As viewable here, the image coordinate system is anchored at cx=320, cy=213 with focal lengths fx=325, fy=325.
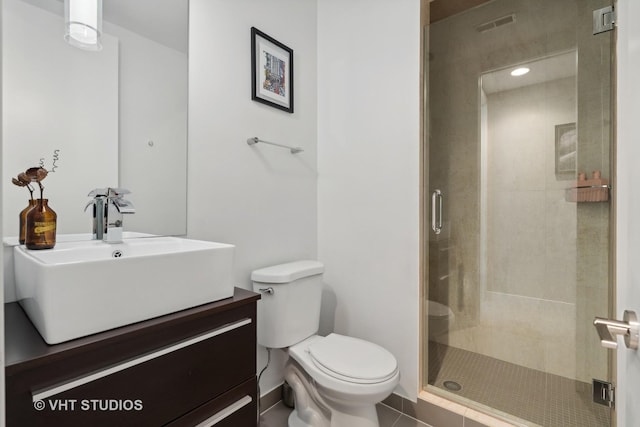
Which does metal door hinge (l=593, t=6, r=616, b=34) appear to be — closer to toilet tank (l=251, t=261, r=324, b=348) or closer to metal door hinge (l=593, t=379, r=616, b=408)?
metal door hinge (l=593, t=379, r=616, b=408)

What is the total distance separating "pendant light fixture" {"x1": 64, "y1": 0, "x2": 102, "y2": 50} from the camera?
1.14 meters

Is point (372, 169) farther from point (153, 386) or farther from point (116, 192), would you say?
point (153, 386)

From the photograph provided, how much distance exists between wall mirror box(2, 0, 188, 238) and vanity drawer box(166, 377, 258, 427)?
71 centimetres

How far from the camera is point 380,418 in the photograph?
5.66 ft

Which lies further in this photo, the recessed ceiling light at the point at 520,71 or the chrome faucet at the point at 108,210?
the recessed ceiling light at the point at 520,71

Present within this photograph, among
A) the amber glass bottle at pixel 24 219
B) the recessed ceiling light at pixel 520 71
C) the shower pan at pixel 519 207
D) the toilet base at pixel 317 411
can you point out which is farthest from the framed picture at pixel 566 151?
the amber glass bottle at pixel 24 219

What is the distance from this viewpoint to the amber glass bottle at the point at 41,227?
→ 1.02 meters

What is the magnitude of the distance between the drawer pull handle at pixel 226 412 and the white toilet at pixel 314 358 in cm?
38

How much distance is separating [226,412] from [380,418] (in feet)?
3.36

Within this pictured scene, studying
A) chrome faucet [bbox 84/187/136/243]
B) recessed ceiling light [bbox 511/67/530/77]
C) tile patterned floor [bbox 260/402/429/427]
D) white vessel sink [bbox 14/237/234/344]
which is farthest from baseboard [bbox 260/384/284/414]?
recessed ceiling light [bbox 511/67/530/77]

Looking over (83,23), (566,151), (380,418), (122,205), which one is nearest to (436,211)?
(566,151)

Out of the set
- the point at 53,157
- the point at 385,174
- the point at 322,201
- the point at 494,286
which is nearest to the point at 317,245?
the point at 322,201

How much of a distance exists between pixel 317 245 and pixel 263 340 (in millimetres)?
732

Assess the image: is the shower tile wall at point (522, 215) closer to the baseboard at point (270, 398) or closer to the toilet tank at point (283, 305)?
the toilet tank at point (283, 305)
